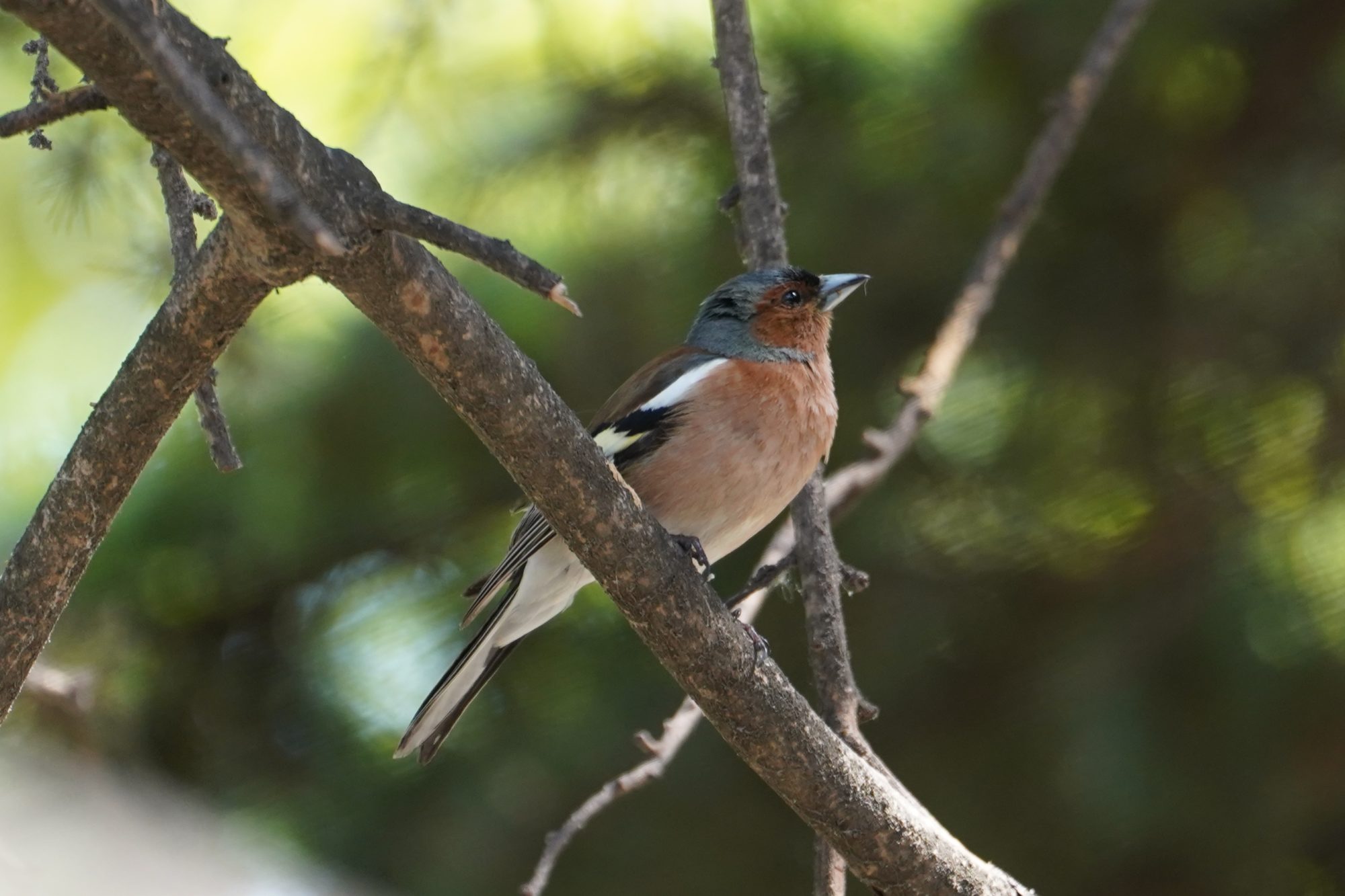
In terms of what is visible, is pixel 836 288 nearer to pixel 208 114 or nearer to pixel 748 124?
pixel 748 124

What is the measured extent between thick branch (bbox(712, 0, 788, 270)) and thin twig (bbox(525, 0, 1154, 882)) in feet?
2.05

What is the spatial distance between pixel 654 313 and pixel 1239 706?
103 inches

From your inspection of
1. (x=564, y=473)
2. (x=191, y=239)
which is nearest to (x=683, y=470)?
(x=564, y=473)

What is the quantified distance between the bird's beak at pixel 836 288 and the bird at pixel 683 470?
28 cm

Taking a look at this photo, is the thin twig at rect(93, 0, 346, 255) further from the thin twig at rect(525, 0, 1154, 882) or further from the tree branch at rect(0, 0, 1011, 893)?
the thin twig at rect(525, 0, 1154, 882)

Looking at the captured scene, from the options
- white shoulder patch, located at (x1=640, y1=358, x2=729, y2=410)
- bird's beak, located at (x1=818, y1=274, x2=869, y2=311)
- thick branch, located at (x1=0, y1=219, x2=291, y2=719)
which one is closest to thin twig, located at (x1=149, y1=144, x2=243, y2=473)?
thick branch, located at (x1=0, y1=219, x2=291, y2=719)

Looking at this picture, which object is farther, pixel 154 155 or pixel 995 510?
pixel 995 510

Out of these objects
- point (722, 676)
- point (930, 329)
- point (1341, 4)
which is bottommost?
point (722, 676)

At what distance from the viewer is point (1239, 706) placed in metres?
4.72

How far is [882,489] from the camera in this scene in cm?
508

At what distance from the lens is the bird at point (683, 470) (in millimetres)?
3576

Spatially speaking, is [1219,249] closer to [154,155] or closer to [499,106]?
[499,106]

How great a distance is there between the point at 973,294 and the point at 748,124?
0.94 metres

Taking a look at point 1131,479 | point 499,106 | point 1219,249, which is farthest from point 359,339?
point 1219,249
